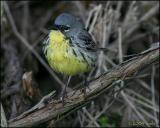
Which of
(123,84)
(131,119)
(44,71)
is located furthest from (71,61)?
(44,71)

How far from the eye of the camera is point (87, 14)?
5074 mm

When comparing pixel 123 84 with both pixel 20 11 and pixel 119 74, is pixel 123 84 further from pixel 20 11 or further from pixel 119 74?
pixel 20 11

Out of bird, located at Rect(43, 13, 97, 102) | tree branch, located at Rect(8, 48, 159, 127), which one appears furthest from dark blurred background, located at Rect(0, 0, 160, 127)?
bird, located at Rect(43, 13, 97, 102)

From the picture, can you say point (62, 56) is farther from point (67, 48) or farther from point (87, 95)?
point (87, 95)

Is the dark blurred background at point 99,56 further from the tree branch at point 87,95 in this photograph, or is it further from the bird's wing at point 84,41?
the bird's wing at point 84,41

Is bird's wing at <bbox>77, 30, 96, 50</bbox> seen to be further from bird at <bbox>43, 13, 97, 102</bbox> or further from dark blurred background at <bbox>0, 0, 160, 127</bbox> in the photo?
dark blurred background at <bbox>0, 0, 160, 127</bbox>

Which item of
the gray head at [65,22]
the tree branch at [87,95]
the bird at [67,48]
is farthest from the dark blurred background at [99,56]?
the gray head at [65,22]

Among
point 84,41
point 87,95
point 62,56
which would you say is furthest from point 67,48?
point 87,95

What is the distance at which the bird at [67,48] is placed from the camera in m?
3.55

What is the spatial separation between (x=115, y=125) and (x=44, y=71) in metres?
1.10

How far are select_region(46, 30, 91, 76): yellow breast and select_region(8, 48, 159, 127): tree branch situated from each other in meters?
0.19

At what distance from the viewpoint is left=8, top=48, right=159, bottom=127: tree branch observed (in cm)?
354

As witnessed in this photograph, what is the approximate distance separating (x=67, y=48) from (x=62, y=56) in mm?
73

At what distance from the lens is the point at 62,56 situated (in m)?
3.53
